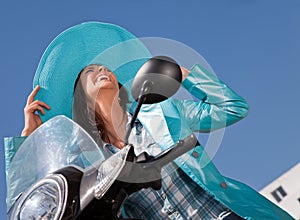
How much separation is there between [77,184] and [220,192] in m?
0.96

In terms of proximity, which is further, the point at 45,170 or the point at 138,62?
the point at 138,62

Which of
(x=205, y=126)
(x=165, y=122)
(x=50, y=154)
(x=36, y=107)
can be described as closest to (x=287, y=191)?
(x=165, y=122)

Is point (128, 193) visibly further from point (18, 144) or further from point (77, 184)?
point (18, 144)

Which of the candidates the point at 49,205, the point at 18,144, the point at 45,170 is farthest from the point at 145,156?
the point at 18,144

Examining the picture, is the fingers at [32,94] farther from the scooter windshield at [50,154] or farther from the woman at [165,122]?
the scooter windshield at [50,154]

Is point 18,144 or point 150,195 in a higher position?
point 18,144

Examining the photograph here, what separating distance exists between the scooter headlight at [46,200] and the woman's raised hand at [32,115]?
0.91 meters

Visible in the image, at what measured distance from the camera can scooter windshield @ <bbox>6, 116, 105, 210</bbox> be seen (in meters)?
2.32

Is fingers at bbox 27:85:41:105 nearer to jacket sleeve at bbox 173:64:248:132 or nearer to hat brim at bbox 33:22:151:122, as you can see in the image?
hat brim at bbox 33:22:151:122

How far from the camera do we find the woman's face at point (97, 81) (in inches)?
115

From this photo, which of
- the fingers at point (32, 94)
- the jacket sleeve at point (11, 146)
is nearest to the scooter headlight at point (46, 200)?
the jacket sleeve at point (11, 146)

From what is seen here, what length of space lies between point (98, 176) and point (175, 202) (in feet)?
3.29

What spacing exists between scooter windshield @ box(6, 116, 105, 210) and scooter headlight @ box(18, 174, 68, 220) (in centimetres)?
17

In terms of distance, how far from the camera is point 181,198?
302 cm
